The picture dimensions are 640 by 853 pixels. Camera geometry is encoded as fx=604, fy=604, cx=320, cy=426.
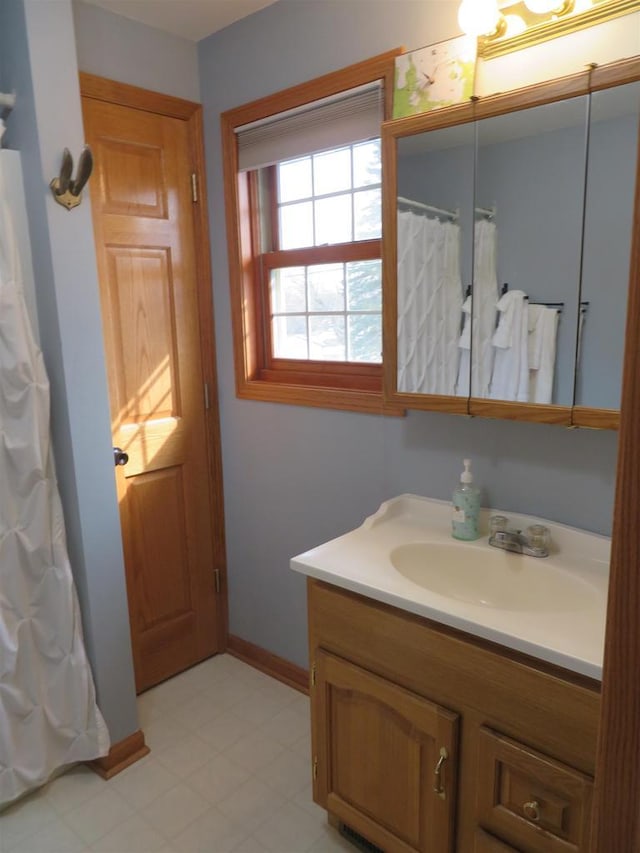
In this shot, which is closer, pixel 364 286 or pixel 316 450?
pixel 364 286

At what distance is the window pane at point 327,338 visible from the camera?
2.07 m

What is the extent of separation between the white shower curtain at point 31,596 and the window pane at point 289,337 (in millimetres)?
872

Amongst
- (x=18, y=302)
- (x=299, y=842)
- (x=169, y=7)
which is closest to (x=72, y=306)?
(x=18, y=302)

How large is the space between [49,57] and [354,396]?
1.25 meters

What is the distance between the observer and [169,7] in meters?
1.90

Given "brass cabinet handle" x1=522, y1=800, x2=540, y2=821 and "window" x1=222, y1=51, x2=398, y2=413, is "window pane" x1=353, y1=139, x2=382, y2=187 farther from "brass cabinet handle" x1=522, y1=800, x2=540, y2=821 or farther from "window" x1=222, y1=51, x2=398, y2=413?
"brass cabinet handle" x1=522, y1=800, x2=540, y2=821

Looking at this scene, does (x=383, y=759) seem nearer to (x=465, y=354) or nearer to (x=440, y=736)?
(x=440, y=736)

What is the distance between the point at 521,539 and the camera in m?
1.51

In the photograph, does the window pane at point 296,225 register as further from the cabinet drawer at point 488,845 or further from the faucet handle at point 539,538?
the cabinet drawer at point 488,845

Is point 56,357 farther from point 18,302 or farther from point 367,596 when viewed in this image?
→ point 367,596

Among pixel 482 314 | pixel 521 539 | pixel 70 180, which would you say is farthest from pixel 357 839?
pixel 70 180

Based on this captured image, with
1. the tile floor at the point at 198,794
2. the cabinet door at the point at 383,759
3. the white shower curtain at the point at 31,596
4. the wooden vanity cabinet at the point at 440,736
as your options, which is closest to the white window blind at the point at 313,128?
the white shower curtain at the point at 31,596

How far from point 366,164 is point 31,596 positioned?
5.40 feet

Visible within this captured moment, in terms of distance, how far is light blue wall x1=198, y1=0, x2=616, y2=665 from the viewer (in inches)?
59.9
